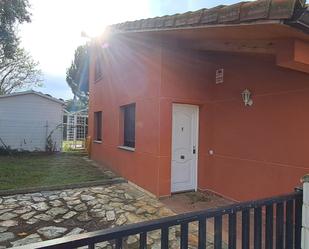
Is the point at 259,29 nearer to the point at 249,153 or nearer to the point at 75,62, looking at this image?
the point at 249,153

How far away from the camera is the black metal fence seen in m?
1.44

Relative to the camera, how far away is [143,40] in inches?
289

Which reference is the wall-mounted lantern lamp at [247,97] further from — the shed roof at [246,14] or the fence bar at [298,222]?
the fence bar at [298,222]

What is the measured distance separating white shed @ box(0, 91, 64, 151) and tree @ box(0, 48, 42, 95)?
10429 mm

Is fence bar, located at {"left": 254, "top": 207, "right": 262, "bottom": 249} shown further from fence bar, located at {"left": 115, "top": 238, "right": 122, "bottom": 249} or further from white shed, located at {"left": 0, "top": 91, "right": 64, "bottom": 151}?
white shed, located at {"left": 0, "top": 91, "right": 64, "bottom": 151}

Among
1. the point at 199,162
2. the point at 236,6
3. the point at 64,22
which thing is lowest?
the point at 199,162

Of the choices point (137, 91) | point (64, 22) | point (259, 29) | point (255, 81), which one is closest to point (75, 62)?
point (64, 22)

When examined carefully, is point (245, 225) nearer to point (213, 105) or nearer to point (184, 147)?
point (184, 147)

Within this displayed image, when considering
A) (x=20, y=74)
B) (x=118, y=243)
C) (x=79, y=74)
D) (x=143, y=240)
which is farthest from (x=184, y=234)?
(x=79, y=74)

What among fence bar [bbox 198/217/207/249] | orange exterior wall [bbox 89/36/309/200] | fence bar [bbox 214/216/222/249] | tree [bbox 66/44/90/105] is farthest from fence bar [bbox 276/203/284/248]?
tree [bbox 66/44/90/105]

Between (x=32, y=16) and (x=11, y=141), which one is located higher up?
(x=32, y=16)

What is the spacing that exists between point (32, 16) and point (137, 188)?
9573mm

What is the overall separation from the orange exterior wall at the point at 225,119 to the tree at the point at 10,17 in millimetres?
6359

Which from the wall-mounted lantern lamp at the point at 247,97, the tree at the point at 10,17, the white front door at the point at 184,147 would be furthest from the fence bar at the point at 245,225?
the tree at the point at 10,17
